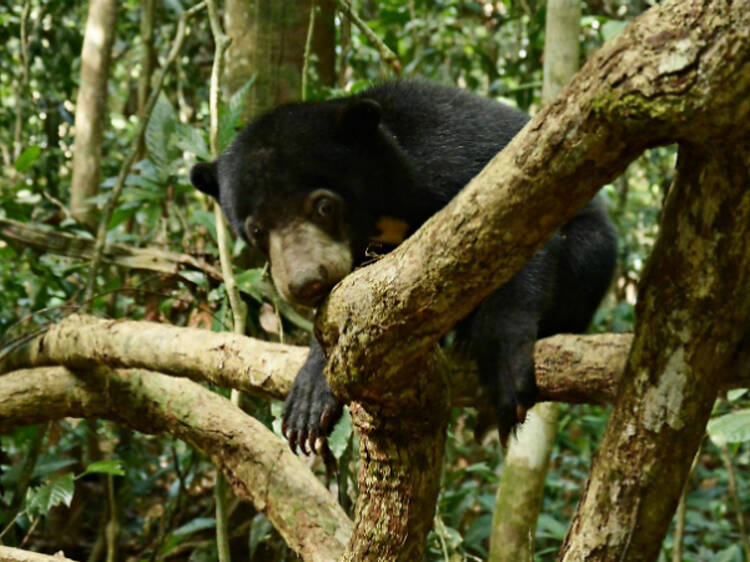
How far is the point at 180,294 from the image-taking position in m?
4.05

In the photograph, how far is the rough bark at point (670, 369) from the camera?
123 cm

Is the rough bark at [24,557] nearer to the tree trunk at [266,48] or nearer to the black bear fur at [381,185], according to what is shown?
the black bear fur at [381,185]

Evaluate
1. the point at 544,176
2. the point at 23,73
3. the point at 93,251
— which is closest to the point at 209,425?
the point at 93,251

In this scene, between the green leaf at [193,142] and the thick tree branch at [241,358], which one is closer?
the thick tree branch at [241,358]

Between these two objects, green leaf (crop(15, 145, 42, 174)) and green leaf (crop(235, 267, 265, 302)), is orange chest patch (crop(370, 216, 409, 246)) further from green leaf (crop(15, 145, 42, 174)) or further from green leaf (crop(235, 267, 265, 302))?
green leaf (crop(15, 145, 42, 174))

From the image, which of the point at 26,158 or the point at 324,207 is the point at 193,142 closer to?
the point at 26,158

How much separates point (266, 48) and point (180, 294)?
1.27m

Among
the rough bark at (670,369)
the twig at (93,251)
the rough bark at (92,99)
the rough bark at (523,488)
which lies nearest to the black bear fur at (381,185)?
the rough bark at (523,488)

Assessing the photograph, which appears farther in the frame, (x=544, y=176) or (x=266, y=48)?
(x=266, y=48)

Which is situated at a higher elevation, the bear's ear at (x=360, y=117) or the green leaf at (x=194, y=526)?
the bear's ear at (x=360, y=117)

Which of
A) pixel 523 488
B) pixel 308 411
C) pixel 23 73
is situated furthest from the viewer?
pixel 23 73

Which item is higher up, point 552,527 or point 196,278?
point 196,278

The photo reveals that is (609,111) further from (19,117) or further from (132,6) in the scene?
(132,6)

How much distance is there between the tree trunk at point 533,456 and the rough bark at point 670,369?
5.65 feet
